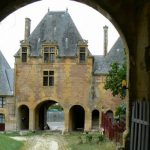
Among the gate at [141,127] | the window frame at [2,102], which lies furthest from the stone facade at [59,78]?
the gate at [141,127]

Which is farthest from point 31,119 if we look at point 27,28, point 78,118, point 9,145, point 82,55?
point 9,145

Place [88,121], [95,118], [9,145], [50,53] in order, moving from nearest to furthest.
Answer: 1. [9,145]
2. [88,121]
3. [95,118]
4. [50,53]

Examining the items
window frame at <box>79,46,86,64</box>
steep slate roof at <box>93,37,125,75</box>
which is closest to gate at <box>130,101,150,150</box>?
steep slate roof at <box>93,37,125,75</box>

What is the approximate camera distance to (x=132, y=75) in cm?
803

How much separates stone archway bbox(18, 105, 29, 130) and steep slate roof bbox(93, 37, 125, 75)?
23.8 feet

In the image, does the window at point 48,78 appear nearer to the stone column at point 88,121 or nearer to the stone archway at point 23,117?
the stone archway at point 23,117

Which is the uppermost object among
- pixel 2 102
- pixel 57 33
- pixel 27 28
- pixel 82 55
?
pixel 27 28

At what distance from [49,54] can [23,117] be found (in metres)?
6.22

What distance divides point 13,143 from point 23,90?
13.2 m

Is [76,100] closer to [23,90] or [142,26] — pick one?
[23,90]

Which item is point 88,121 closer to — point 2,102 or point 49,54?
point 49,54

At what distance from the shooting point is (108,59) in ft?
123

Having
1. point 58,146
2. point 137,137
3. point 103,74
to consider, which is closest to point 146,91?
point 137,137

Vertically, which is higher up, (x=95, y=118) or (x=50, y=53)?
(x=50, y=53)
